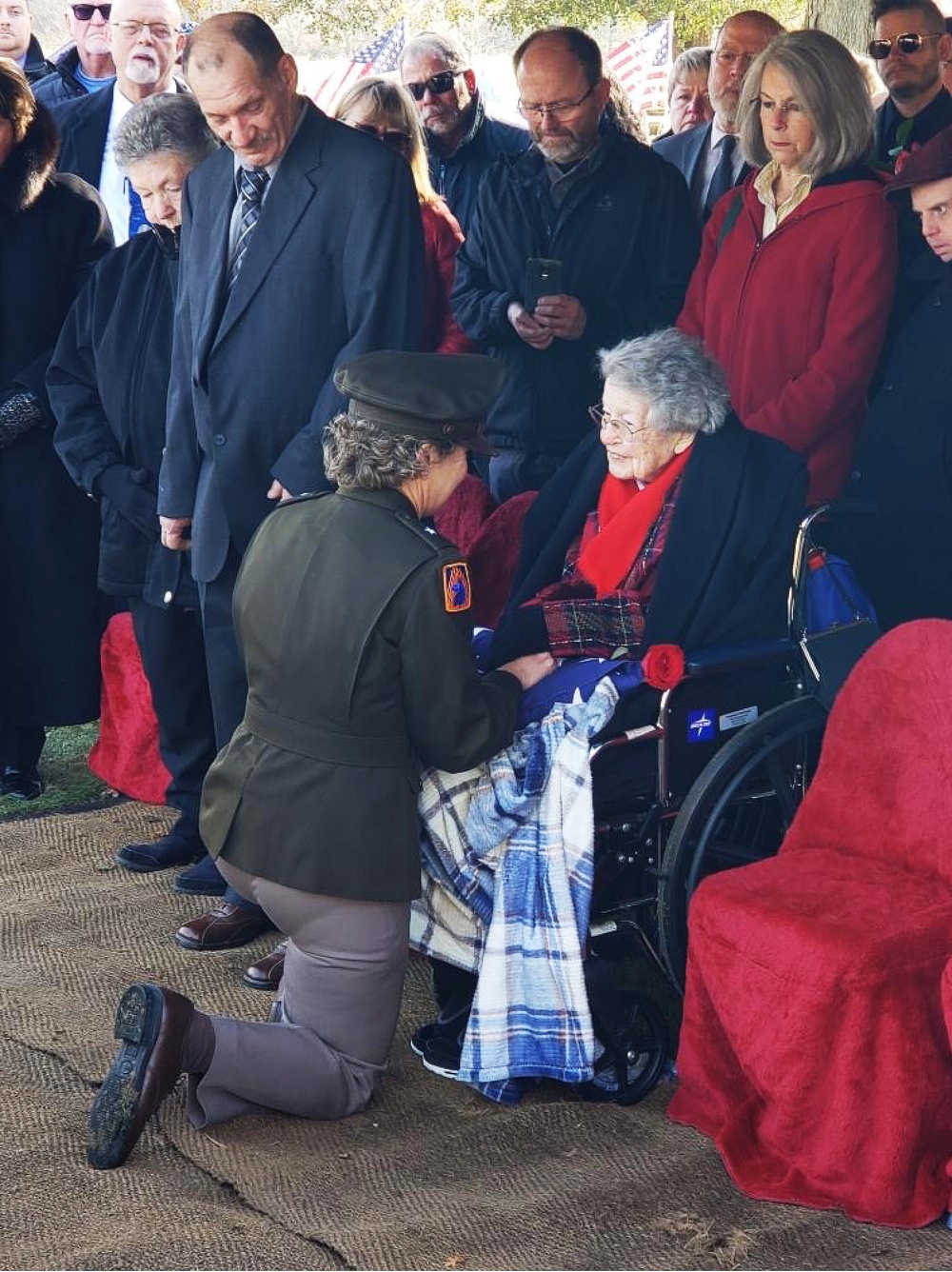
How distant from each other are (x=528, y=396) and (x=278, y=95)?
3.66 ft

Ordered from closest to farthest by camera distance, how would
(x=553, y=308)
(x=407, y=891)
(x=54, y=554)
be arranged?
(x=407, y=891)
(x=553, y=308)
(x=54, y=554)

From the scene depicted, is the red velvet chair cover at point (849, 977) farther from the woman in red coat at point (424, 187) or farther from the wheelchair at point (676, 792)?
the woman in red coat at point (424, 187)

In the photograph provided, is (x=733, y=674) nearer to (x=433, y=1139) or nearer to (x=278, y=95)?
(x=433, y=1139)

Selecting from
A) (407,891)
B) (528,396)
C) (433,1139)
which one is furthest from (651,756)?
(528,396)

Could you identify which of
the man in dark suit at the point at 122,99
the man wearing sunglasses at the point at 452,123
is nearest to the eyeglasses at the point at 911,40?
the man wearing sunglasses at the point at 452,123

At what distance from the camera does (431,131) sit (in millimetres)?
5113

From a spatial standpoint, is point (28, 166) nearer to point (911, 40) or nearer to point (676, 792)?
point (911, 40)

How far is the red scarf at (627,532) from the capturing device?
11.2 feet

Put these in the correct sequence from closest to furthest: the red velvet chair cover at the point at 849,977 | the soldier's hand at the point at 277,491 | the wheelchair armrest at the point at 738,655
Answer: the red velvet chair cover at the point at 849,977 → the wheelchair armrest at the point at 738,655 → the soldier's hand at the point at 277,491

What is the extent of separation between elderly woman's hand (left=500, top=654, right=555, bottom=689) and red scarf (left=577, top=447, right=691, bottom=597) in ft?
0.74

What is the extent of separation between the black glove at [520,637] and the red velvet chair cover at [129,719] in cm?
182

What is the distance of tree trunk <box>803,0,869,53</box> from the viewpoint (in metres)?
4.94

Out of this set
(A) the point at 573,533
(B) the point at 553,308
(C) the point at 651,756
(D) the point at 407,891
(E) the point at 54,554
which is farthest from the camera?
(E) the point at 54,554

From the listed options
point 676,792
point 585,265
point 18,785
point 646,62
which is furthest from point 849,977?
point 646,62
